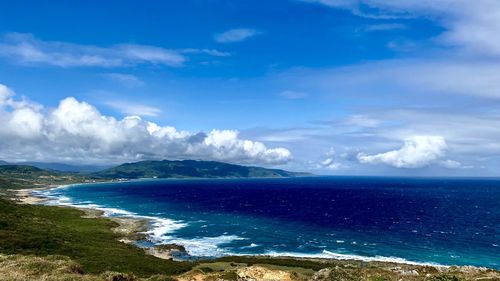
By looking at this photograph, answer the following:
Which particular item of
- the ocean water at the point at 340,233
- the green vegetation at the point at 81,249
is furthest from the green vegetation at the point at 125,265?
the ocean water at the point at 340,233

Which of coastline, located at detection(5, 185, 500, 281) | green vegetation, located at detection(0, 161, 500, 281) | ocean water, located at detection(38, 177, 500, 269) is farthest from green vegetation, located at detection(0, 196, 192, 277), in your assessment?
ocean water, located at detection(38, 177, 500, 269)

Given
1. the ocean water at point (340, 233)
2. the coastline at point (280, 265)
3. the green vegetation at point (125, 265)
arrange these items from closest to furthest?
the green vegetation at point (125, 265), the coastline at point (280, 265), the ocean water at point (340, 233)

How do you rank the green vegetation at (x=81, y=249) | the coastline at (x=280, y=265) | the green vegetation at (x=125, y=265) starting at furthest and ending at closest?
the green vegetation at (x=81, y=249), the coastline at (x=280, y=265), the green vegetation at (x=125, y=265)

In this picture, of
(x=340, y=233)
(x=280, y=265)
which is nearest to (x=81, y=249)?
(x=280, y=265)

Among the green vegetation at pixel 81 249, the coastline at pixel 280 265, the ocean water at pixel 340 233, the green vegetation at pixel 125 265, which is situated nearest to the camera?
the green vegetation at pixel 125 265

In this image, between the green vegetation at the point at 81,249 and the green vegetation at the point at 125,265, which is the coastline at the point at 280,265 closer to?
the green vegetation at the point at 125,265

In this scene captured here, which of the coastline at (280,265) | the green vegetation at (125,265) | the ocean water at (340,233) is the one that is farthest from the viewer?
the ocean water at (340,233)

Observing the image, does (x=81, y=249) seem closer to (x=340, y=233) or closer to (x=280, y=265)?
(x=280, y=265)

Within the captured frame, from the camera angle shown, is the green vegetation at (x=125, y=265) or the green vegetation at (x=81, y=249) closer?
the green vegetation at (x=125, y=265)

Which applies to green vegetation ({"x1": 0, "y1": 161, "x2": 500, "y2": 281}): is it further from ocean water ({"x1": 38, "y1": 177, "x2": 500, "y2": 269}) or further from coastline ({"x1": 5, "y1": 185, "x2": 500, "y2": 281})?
ocean water ({"x1": 38, "y1": 177, "x2": 500, "y2": 269})

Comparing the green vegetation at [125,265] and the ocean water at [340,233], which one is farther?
the ocean water at [340,233]

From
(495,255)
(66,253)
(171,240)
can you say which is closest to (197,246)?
(171,240)
